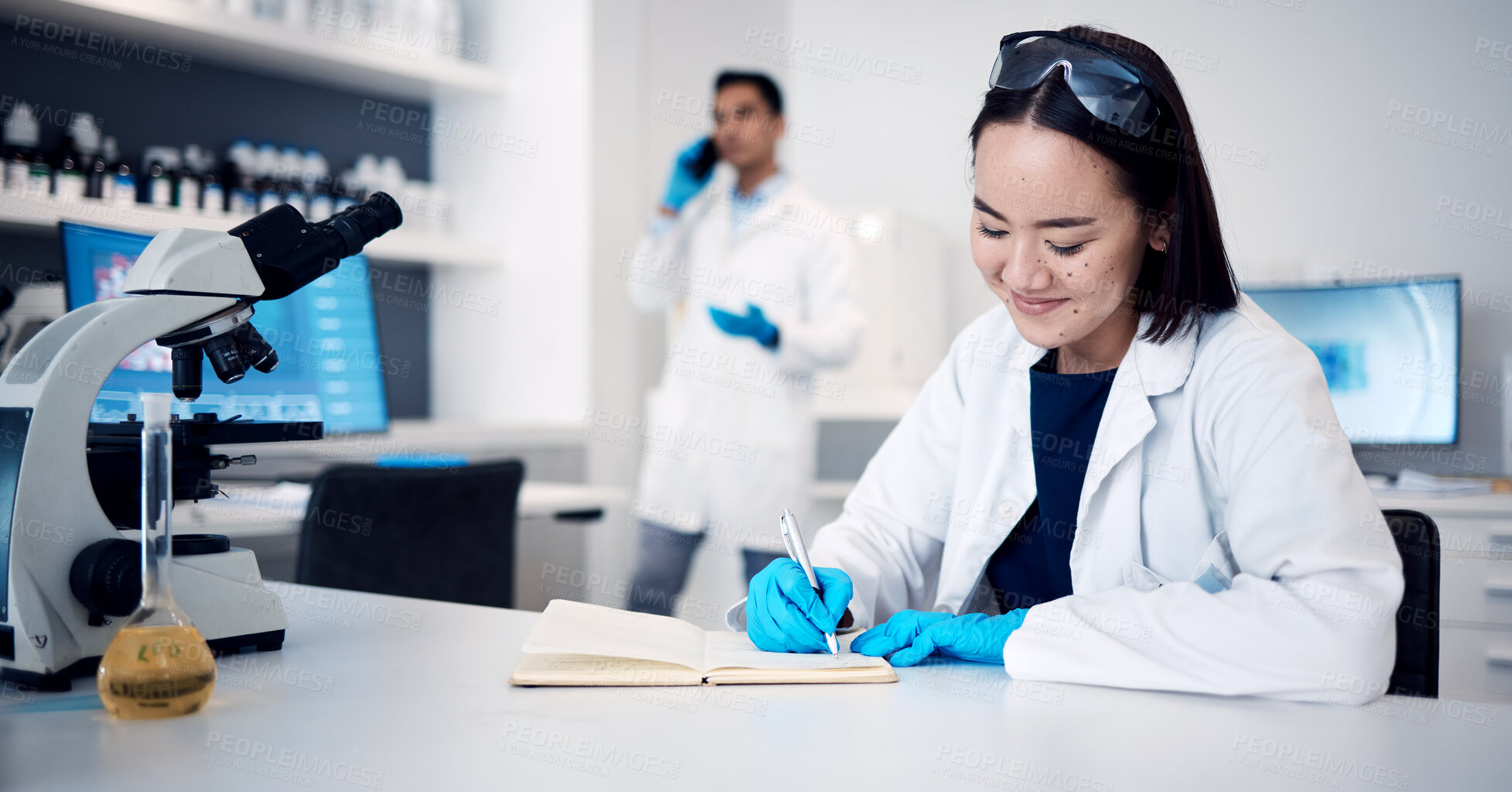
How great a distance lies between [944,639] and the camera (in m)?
0.95

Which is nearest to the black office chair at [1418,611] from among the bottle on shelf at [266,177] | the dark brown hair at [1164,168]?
the dark brown hair at [1164,168]

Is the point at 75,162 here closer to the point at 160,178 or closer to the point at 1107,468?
the point at 160,178

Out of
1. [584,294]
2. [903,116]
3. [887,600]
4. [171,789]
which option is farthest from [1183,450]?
[903,116]

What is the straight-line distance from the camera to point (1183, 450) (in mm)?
1074

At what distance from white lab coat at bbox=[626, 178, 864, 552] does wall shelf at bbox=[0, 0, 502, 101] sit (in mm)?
1130

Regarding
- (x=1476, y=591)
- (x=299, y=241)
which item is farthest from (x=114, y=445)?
(x=1476, y=591)

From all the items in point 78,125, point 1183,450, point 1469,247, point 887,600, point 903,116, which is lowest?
point 887,600

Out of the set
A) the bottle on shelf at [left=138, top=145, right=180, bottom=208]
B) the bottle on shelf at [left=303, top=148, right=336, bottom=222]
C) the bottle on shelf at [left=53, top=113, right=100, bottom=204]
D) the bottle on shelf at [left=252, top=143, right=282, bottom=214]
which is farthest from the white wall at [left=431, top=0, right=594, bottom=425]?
the bottle on shelf at [left=53, top=113, right=100, bottom=204]

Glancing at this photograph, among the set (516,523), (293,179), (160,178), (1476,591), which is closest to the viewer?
(516,523)

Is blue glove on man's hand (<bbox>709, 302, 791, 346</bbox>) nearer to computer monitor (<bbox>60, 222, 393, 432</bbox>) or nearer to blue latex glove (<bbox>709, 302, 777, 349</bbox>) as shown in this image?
blue latex glove (<bbox>709, 302, 777, 349</bbox>)

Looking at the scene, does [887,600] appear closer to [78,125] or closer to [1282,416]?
[1282,416]

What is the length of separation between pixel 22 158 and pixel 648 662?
7.44 ft

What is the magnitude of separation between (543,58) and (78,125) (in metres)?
1.37

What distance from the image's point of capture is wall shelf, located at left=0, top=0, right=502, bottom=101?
2443 millimetres
